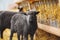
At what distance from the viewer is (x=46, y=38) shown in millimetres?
1126

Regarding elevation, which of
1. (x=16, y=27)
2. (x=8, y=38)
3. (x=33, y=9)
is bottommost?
(x=8, y=38)

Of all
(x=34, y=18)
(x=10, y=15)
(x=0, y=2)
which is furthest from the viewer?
(x=0, y=2)

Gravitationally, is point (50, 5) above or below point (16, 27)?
above

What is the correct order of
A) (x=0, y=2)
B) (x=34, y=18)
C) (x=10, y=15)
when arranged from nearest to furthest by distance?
(x=34, y=18) < (x=10, y=15) < (x=0, y=2)

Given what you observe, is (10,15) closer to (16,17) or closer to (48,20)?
(16,17)

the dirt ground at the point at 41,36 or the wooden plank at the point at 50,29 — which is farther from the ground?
the wooden plank at the point at 50,29

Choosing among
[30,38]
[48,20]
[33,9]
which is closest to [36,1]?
[33,9]

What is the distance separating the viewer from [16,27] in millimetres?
1180

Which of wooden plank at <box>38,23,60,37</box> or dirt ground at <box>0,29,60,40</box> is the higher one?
wooden plank at <box>38,23,60,37</box>

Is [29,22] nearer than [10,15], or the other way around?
[29,22]

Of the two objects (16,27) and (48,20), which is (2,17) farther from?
(48,20)

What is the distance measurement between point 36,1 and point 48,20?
18 cm

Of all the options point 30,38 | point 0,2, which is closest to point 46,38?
point 30,38

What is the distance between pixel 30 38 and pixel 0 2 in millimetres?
448
